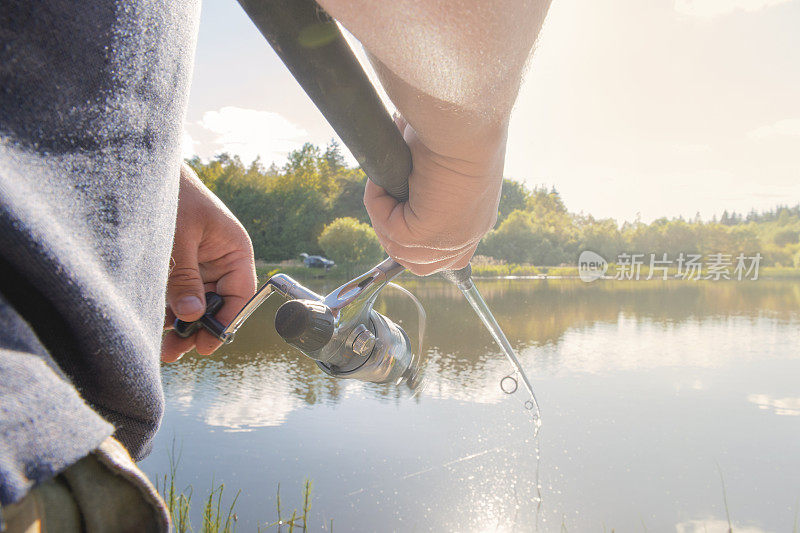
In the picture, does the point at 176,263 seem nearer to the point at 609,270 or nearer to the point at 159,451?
the point at 159,451

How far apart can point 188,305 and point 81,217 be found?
2.59 ft

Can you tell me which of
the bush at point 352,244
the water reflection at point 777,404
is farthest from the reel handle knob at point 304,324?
the bush at point 352,244

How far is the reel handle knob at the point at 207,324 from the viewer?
1.16m

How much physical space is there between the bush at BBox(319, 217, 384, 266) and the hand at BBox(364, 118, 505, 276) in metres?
15.4

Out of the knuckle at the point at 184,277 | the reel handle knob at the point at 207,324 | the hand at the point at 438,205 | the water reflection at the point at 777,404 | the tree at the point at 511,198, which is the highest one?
the tree at the point at 511,198

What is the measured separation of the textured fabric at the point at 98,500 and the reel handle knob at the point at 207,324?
799 millimetres

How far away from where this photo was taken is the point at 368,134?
0.69 m

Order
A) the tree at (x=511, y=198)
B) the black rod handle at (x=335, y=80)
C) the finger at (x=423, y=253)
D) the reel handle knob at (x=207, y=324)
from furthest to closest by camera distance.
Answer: the tree at (x=511, y=198) → the reel handle knob at (x=207, y=324) → the finger at (x=423, y=253) → the black rod handle at (x=335, y=80)

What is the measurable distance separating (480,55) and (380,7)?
102 millimetres

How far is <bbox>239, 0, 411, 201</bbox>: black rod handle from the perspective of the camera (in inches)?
22.3

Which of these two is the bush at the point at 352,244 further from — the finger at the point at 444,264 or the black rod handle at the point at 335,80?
the black rod handle at the point at 335,80

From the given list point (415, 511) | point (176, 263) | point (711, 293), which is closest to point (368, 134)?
point (176, 263)

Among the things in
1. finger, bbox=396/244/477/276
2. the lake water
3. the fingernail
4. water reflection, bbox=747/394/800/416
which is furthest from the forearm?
water reflection, bbox=747/394/800/416

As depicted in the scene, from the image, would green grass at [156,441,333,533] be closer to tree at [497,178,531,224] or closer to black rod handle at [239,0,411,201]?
black rod handle at [239,0,411,201]
